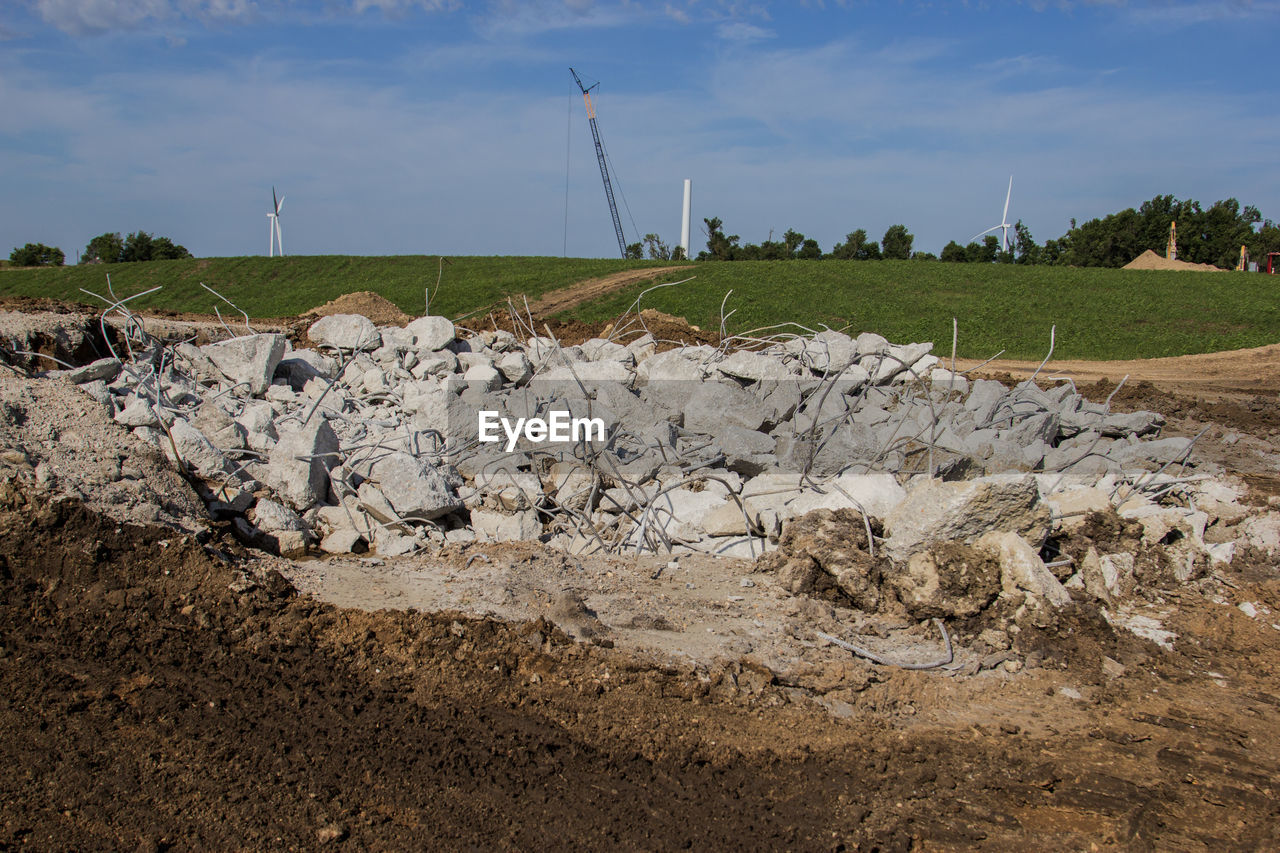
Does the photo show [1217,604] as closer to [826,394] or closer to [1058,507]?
[1058,507]

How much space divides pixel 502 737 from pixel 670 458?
10.0 feet

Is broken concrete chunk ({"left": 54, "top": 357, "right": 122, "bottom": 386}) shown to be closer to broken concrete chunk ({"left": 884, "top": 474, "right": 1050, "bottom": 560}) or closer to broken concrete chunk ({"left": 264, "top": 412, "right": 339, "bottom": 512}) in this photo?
broken concrete chunk ({"left": 264, "top": 412, "right": 339, "bottom": 512})

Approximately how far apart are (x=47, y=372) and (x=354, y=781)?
17.5ft

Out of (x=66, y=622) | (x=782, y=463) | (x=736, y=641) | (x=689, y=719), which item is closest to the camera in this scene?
(x=689, y=719)

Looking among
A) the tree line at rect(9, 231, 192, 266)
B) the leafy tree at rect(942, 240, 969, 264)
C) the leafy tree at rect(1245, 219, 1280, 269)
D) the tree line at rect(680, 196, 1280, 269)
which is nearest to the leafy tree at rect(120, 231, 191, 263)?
the tree line at rect(9, 231, 192, 266)

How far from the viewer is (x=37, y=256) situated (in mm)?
47719

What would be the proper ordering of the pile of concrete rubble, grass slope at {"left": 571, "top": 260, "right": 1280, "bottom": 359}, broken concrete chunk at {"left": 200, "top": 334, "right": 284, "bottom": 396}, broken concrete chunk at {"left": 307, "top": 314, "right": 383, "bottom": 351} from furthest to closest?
grass slope at {"left": 571, "top": 260, "right": 1280, "bottom": 359} → broken concrete chunk at {"left": 307, "top": 314, "right": 383, "bottom": 351} → broken concrete chunk at {"left": 200, "top": 334, "right": 284, "bottom": 396} → the pile of concrete rubble

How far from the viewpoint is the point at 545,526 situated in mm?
5719

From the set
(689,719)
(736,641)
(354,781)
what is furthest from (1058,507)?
(354,781)

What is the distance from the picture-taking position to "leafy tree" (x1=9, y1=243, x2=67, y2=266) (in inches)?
1861

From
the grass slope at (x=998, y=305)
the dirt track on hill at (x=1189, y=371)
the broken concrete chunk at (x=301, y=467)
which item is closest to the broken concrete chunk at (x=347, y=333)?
the broken concrete chunk at (x=301, y=467)

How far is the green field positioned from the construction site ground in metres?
16.9

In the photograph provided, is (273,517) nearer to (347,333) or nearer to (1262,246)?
(347,333)

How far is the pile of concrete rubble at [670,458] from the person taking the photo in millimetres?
4996
